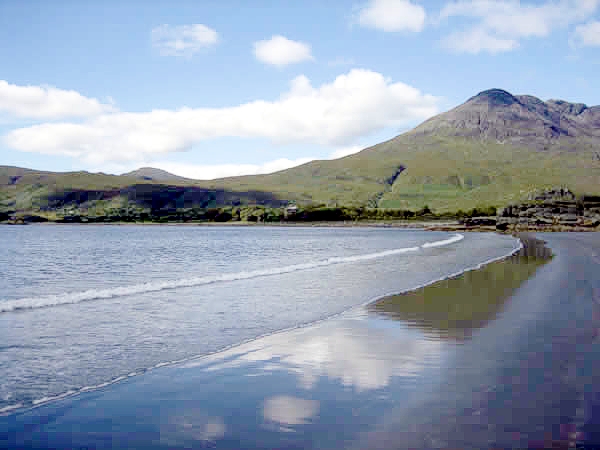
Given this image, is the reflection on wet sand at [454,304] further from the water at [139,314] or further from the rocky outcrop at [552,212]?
the rocky outcrop at [552,212]

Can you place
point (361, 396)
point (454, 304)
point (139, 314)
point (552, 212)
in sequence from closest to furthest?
point (361, 396), point (139, 314), point (454, 304), point (552, 212)

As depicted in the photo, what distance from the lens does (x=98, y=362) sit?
10.3m

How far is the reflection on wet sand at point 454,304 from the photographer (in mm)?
13906

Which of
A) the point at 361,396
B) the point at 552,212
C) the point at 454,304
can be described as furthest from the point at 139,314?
the point at 552,212

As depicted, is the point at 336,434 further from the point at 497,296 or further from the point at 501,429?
the point at 497,296

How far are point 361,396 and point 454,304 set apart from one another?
34.3 ft

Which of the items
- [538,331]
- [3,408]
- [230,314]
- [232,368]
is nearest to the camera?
[3,408]

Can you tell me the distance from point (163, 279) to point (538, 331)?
1913 cm

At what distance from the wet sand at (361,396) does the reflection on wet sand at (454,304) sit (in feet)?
0.93

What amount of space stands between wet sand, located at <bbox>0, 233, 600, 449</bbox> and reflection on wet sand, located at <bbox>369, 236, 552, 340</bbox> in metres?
0.28

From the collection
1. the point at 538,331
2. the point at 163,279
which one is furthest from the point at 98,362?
the point at 163,279

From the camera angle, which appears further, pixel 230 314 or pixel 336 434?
pixel 230 314

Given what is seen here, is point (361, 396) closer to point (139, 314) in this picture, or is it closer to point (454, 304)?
point (139, 314)

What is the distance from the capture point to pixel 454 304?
57.9ft
